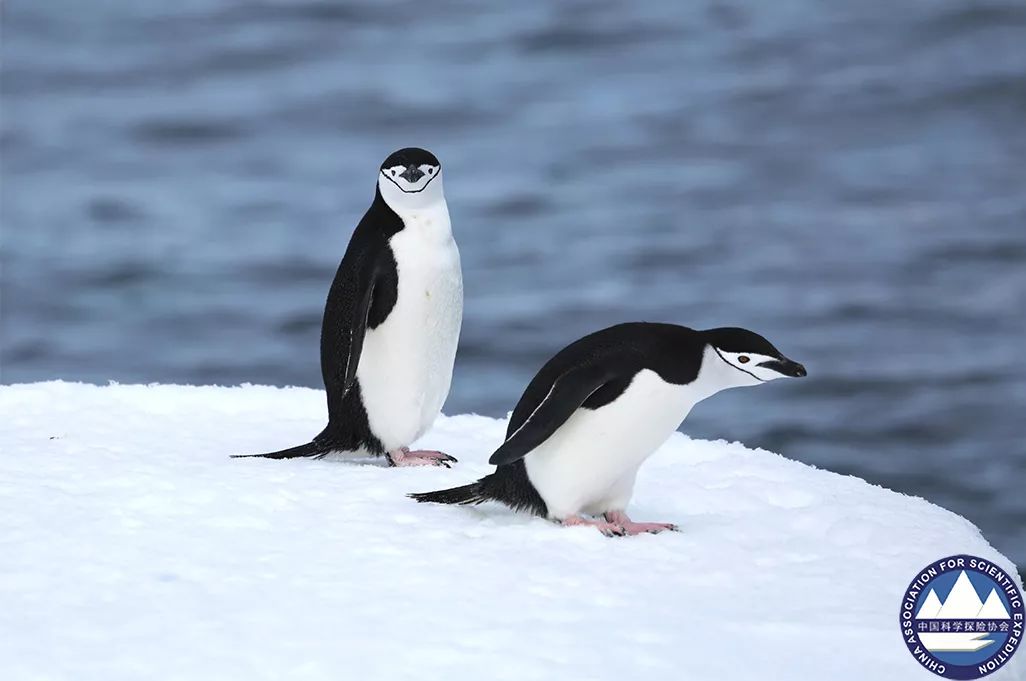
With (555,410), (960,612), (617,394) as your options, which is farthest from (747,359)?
(960,612)

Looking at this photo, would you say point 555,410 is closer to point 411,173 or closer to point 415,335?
point 415,335

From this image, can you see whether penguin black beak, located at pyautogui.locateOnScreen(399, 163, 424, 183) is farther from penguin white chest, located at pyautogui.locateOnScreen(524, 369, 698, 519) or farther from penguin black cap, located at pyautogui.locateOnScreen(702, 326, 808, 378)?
penguin black cap, located at pyautogui.locateOnScreen(702, 326, 808, 378)

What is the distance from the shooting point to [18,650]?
2.48 m

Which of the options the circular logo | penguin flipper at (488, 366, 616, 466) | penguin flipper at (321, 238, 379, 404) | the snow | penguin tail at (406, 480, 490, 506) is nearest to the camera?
the snow

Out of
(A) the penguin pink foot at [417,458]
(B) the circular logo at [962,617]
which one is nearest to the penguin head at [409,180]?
(A) the penguin pink foot at [417,458]

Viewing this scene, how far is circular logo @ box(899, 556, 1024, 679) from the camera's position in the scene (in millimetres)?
2615

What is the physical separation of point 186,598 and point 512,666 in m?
Answer: 0.66

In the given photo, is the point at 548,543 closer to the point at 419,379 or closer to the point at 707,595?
the point at 707,595

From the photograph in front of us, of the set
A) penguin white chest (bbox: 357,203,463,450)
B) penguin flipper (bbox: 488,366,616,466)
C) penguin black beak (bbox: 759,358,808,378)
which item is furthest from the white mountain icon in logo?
penguin white chest (bbox: 357,203,463,450)

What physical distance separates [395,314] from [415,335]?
0.07 metres

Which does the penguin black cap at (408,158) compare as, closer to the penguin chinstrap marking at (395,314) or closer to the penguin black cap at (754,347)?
the penguin chinstrap marking at (395,314)

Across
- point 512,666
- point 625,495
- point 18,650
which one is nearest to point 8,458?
point 18,650

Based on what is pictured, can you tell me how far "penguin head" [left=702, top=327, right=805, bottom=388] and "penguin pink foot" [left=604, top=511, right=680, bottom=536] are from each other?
380 millimetres

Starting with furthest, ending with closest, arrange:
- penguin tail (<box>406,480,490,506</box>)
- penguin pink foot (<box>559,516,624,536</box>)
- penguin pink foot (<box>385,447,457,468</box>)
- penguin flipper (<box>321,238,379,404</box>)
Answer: penguin pink foot (<box>385,447,457,468</box>) < penguin flipper (<box>321,238,379,404</box>) < penguin tail (<box>406,480,490,506</box>) < penguin pink foot (<box>559,516,624,536</box>)
